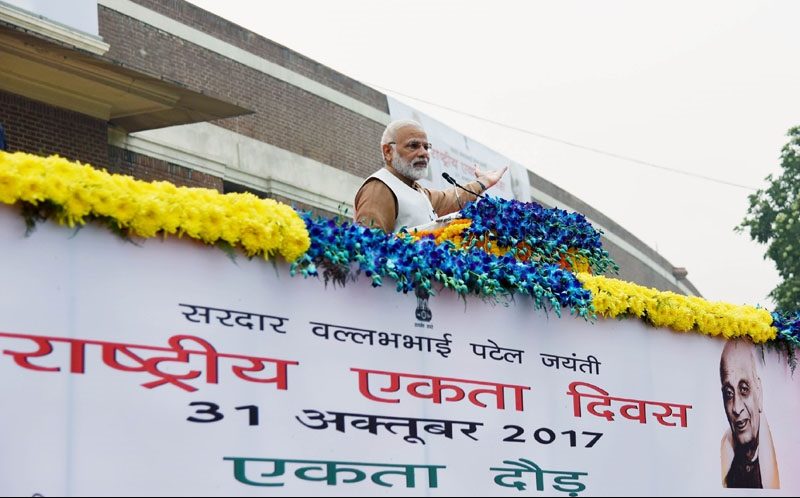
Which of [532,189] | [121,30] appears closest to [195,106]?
[121,30]

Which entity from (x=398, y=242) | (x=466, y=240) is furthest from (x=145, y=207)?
(x=466, y=240)

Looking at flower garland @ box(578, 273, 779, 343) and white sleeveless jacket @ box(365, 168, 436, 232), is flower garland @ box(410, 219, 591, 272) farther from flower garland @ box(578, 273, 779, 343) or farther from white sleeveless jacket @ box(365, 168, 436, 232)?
white sleeveless jacket @ box(365, 168, 436, 232)

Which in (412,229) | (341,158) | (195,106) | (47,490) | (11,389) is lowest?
(47,490)

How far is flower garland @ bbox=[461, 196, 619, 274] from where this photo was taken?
6578mm

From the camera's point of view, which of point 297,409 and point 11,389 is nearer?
point 11,389

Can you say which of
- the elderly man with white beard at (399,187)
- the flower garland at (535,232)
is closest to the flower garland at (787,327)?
the flower garland at (535,232)

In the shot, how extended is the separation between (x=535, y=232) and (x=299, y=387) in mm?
2195

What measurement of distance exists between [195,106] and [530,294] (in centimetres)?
1107

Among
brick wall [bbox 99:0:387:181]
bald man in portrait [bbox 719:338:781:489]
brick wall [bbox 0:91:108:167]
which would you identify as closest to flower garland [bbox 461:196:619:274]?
bald man in portrait [bbox 719:338:781:489]

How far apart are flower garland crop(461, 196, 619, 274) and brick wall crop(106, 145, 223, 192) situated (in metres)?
10.9

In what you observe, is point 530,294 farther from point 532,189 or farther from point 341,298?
point 532,189

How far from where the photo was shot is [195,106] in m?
16.6

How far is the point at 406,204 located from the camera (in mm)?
7082

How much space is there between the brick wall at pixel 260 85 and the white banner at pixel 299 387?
38.0ft
